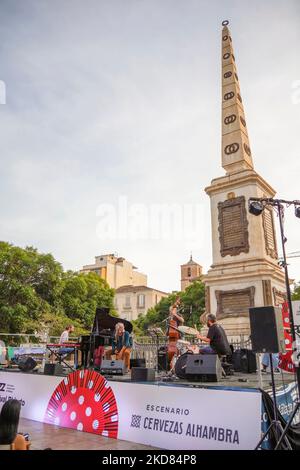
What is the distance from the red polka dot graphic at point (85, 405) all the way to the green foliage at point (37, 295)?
17.2 m

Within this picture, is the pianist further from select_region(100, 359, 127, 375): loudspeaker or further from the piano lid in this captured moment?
select_region(100, 359, 127, 375): loudspeaker

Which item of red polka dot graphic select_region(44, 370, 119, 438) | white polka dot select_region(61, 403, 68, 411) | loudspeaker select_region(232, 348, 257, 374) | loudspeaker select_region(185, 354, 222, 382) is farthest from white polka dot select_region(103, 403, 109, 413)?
loudspeaker select_region(232, 348, 257, 374)

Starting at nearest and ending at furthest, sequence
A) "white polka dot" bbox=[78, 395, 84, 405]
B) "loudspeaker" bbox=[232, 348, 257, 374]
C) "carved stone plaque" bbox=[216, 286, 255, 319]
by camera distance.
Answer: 1. "white polka dot" bbox=[78, 395, 84, 405]
2. "loudspeaker" bbox=[232, 348, 257, 374]
3. "carved stone plaque" bbox=[216, 286, 255, 319]

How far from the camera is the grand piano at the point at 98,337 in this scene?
363 inches

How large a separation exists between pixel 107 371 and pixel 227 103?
52.7 ft

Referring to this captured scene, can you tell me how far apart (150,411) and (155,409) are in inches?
3.8

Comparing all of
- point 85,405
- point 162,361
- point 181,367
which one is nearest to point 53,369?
point 85,405

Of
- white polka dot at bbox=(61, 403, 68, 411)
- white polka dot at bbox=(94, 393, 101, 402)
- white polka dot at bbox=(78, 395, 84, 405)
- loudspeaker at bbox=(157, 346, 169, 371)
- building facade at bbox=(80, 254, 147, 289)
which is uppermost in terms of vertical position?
building facade at bbox=(80, 254, 147, 289)

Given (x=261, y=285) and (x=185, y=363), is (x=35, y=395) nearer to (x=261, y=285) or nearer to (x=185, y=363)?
(x=185, y=363)

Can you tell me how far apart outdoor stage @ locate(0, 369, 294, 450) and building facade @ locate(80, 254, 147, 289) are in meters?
57.7

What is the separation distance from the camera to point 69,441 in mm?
5199

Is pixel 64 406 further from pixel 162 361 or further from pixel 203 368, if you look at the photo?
pixel 162 361

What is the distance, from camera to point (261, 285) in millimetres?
14445

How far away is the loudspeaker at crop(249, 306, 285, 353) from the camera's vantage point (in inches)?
177
